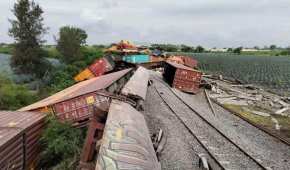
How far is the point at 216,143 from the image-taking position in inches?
463

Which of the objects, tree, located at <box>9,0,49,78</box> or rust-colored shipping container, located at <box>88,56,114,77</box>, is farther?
tree, located at <box>9,0,49,78</box>

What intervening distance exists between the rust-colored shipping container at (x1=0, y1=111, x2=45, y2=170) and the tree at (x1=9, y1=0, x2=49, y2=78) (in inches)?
1035

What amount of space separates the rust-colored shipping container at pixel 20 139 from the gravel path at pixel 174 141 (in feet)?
14.9

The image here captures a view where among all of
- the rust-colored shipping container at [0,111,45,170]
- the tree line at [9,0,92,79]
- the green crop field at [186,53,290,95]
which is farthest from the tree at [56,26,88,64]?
the rust-colored shipping container at [0,111,45,170]

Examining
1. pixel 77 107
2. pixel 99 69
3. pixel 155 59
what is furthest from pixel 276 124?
pixel 155 59

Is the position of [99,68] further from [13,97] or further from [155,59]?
[155,59]

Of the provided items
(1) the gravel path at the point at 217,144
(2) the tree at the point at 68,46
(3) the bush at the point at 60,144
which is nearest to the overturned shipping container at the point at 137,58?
(2) the tree at the point at 68,46

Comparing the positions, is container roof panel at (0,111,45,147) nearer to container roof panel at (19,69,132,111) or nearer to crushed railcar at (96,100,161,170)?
container roof panel at (19,69,132,111)

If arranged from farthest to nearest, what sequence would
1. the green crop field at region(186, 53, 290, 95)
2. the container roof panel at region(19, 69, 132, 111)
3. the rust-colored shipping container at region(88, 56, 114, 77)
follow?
the green crop field at region(186, 53, 290, 95)
the rust-colored shipping container at region(88, 56, 114, 77)
the container roof panel at region(19, 69, 132, 111)

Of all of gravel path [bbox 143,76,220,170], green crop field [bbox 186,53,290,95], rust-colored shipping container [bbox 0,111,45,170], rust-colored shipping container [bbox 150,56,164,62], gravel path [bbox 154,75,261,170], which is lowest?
green crop field [bbox 186,53,290,95]

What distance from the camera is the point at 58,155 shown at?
10.2 m

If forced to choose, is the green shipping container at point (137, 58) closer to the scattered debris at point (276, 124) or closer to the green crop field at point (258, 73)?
the green crop field at point (258, 73)

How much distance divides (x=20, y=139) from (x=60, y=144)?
1.32 meters

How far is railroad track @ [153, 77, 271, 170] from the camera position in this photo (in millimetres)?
9789
